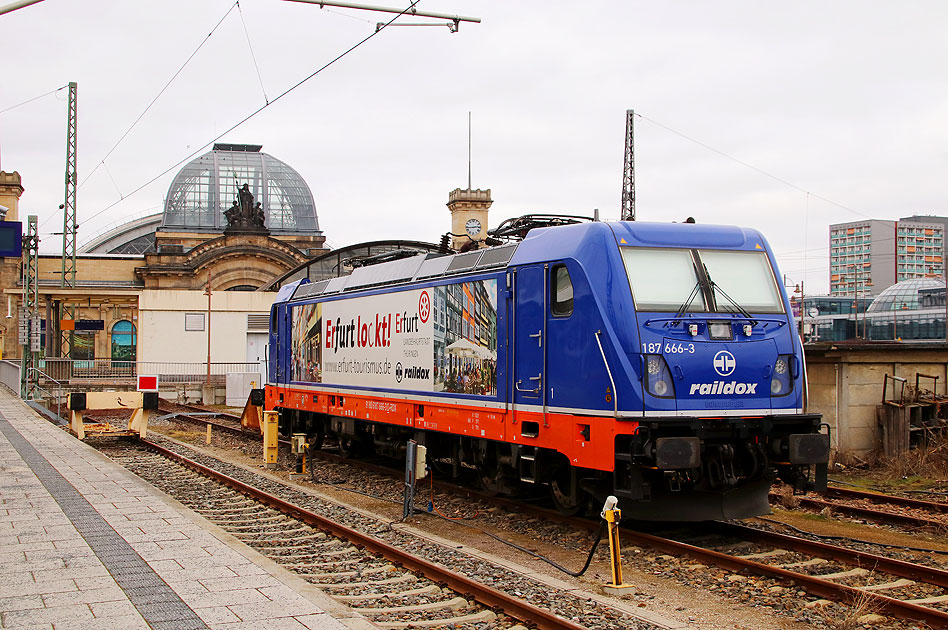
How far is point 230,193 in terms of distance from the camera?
7981 centimetres

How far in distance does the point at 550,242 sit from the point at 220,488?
8014mm

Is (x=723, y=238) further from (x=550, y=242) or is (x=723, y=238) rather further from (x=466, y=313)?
(x=466, y=313)

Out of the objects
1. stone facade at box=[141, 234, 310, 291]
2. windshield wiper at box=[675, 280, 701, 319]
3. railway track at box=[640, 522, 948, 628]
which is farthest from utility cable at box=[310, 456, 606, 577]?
stone facade at box=[141, 234, 310, 291]

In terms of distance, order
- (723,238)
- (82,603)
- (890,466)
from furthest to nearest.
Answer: (890,466) < (723,238) < (82,603)

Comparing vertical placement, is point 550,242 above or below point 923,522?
above

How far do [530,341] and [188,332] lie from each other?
121 feet

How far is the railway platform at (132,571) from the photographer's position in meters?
7.19

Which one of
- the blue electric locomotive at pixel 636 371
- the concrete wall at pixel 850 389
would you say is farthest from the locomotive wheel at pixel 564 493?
the concrete wall at pixel 850 389

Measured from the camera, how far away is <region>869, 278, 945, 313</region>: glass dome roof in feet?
281

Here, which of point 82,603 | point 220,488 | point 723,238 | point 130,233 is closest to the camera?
point 82,603

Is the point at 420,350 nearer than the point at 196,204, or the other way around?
the point at 420,350

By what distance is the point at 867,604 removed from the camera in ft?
25.8

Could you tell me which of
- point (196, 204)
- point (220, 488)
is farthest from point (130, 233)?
point (220, 488)

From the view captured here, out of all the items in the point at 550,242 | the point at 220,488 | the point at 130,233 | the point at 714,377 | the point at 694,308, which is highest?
the point at 130,233
